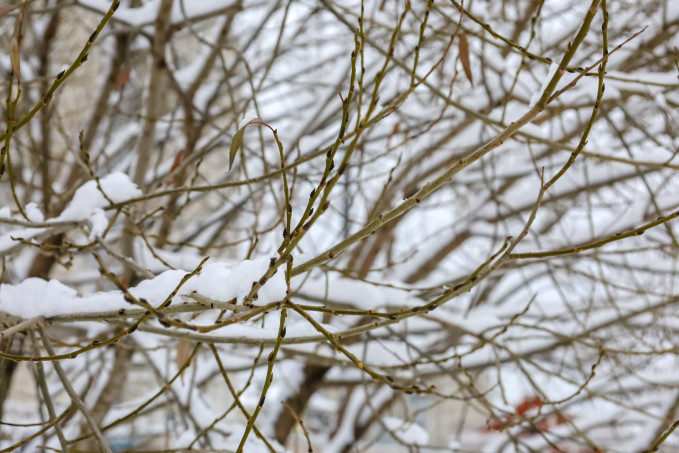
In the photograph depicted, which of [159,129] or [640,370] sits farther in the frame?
[640,370]

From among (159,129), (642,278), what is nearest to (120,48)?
(159,129)

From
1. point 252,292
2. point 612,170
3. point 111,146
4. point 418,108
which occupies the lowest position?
point 252,292

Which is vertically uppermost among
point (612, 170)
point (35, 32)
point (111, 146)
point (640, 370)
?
point (35, 32)

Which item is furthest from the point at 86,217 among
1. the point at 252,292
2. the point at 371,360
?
the point at 371,360

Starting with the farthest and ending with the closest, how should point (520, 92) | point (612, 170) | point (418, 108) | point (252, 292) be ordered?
point (418, 108), point (612, 170), point (520, 92), point (252, 292)

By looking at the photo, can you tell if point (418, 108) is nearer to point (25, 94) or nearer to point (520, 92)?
point (520, 92)

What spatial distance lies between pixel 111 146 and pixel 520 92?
251cm

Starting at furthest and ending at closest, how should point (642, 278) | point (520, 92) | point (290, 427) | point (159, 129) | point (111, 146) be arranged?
point (642, 278)
point (111, 146)
point (290, 427)
point (159, 129)
point (520, 92)

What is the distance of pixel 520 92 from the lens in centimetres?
281

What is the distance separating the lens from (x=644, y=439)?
353 cm

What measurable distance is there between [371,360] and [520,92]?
1.36m

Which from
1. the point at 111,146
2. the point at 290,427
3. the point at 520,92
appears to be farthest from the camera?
the point at 111,146

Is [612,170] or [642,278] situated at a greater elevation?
[642,278]

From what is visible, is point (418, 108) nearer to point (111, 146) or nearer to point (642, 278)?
point (642, 278)
